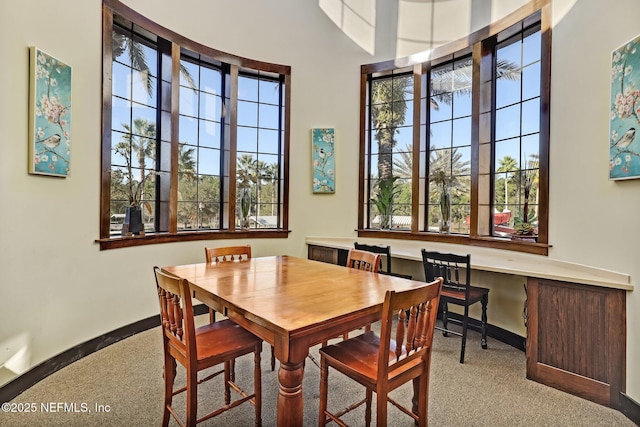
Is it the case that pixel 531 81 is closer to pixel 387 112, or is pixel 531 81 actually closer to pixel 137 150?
pixel 387 112

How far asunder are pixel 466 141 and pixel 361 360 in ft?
9.64

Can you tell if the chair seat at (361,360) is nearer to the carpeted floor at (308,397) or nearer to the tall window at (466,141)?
the carpeted floor at (308,397)

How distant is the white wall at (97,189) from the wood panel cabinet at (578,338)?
8 cm

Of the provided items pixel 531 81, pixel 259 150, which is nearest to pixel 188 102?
pixel 259 150

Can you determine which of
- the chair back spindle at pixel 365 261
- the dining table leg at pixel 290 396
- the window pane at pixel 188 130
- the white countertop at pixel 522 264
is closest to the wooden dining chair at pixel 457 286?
the white countertop at pixel 522 264

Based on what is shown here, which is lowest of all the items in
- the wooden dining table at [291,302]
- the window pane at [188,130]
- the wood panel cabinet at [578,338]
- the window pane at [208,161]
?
the wood panel cabinet at [578,338]

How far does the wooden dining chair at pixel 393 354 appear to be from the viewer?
4.76 feet

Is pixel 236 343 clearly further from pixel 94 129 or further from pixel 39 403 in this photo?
pixel 94 129

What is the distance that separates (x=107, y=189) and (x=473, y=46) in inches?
150

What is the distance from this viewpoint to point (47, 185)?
2.37 m

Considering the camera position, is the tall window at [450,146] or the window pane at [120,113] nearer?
the window pane at [120,113]

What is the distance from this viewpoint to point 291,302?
5.46ft

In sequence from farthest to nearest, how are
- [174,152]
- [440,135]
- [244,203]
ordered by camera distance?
[244,203]
[440,135]
[174,152]

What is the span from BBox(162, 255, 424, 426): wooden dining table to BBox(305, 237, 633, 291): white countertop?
0.97 meters
